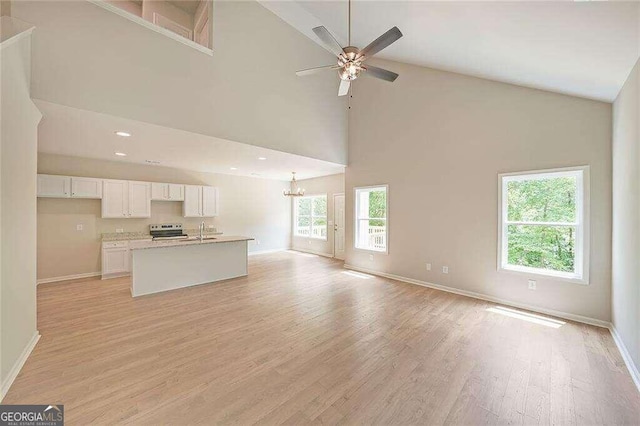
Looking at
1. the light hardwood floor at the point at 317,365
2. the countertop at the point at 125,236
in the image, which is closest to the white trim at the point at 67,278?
the countertop at the point at 125,236

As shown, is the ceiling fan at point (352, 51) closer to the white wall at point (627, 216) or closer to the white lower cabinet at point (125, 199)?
the white wall at point (627, 216)

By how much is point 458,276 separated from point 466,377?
2.55 m

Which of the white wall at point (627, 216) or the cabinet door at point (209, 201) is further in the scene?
the cabinet door at point (209, 201)

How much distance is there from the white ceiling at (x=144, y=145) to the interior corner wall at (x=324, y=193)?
1511 millimetres

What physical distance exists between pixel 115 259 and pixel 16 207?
376 cm

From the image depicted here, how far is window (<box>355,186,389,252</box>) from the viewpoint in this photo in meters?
6.12

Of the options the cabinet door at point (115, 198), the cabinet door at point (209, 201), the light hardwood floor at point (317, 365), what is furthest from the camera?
the cabinet door at point (209, 201)

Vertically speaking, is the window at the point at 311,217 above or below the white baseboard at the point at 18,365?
above

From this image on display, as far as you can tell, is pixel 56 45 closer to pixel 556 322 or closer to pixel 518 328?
pixel 518 328

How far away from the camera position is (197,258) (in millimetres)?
4883

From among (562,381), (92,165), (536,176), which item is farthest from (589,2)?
(92,165)

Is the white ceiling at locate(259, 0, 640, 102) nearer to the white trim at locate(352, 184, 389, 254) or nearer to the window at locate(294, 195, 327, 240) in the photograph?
the white trim at locate(352, 184, 389, 254)

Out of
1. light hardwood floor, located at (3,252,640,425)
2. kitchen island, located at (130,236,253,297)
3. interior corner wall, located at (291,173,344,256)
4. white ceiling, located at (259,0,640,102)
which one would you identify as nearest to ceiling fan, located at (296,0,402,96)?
white ceiling, located at (259,0,640,102)

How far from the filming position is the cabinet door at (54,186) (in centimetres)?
475
